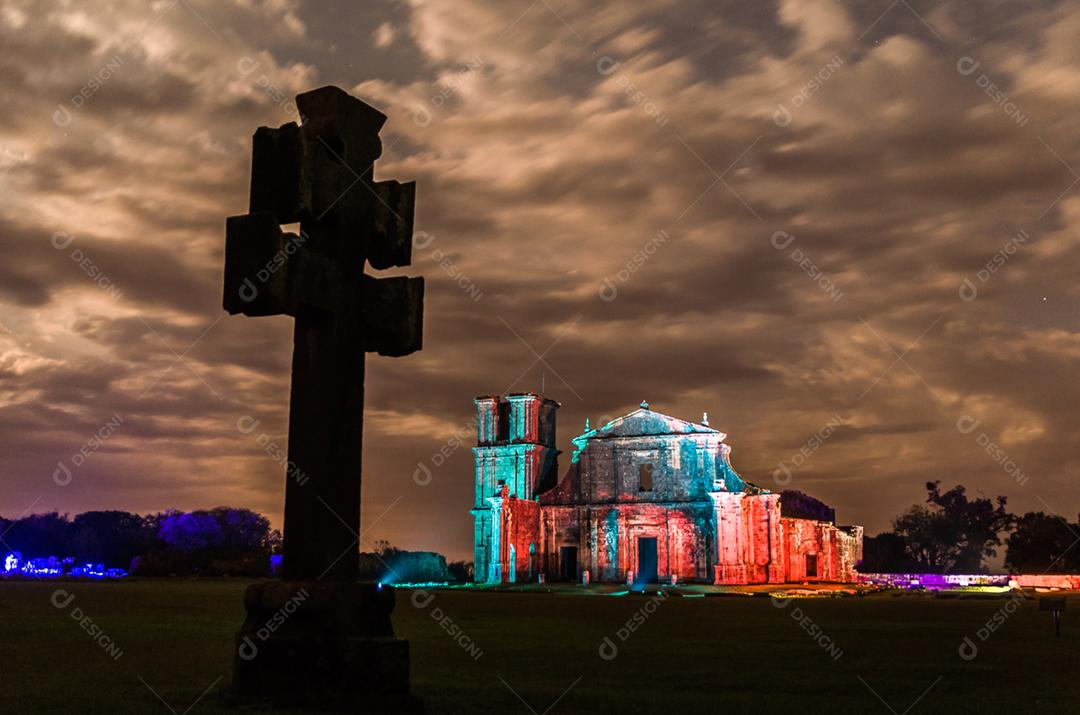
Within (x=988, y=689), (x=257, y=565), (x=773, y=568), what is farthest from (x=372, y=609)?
(x=257, y=565)

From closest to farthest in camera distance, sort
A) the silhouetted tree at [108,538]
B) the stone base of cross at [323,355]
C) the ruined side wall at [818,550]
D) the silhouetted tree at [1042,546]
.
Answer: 1. the stone base of cross at [323,355]
2. the ruined side wall at [818,550]
3. the silhouetted tree at [1042,546]
4. the silhouetted tree at [108,538]

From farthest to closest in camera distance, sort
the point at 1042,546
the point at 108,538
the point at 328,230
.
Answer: the point at 108,538 < the point at 1042,546 < the point at 328,230

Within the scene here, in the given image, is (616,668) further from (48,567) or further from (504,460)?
(48,567)

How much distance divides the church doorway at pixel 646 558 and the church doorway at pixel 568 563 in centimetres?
372

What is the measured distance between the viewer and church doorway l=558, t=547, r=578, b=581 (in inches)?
2251

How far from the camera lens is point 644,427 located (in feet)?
181

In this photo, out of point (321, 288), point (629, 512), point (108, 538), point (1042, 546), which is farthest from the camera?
point (108, 538)

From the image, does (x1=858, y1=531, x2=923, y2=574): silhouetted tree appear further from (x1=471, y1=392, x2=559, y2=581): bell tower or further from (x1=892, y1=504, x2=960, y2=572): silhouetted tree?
(x1=471, y1=392, x2=559, y2=581): bell tower

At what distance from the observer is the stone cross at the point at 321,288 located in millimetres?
6051

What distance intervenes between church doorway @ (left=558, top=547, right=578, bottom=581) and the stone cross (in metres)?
51.7

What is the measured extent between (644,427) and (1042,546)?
31.8 metres

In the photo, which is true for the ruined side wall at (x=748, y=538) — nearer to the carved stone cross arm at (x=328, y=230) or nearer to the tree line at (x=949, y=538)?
the tree line at (x=949, y=538)

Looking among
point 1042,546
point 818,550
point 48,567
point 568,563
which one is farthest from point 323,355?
point 48,567

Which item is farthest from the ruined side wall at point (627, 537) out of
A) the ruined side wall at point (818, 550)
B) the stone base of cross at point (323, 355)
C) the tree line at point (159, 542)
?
the stone base of cross at point (323, 355)
